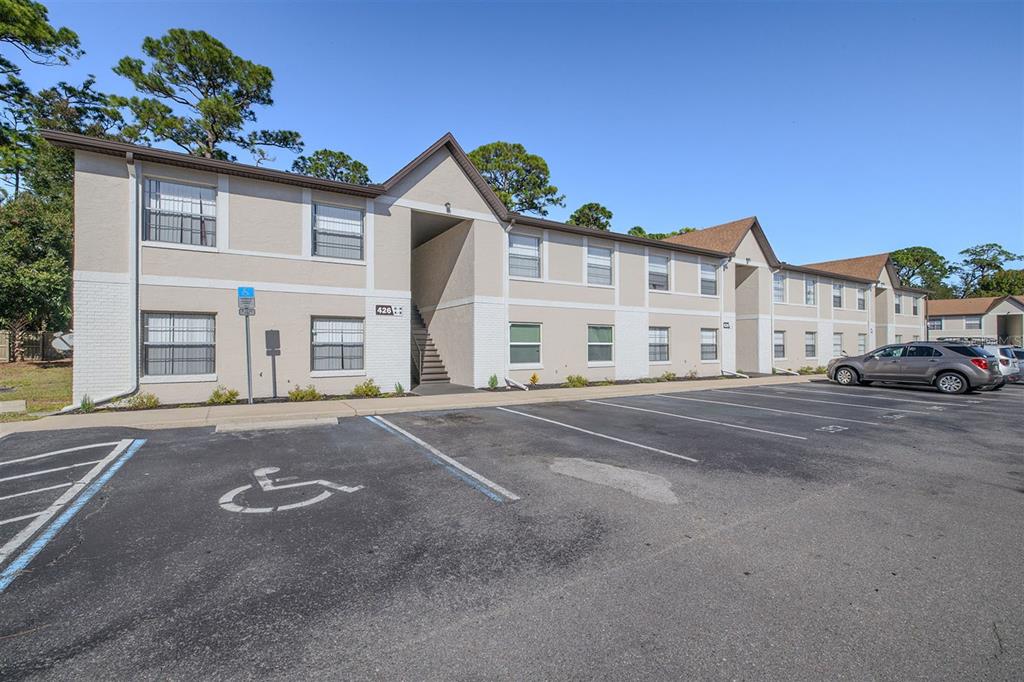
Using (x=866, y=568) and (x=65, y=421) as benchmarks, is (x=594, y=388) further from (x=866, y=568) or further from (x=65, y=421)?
(x=65, y=421)

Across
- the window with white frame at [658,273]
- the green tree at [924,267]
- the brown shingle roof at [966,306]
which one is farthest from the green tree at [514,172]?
the green tree at [924,267]

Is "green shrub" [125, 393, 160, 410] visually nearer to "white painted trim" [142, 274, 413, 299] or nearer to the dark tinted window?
"white painted trim" [142, 274, 413, 299]

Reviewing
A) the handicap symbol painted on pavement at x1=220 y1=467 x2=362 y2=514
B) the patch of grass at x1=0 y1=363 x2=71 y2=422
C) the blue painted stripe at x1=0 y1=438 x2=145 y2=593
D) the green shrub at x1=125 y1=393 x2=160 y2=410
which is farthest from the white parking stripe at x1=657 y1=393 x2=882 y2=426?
the patch of grass at x1=0 y1=363 x2=71 y2=422

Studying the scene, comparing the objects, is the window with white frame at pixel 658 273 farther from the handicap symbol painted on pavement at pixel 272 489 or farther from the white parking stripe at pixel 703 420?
the handicap symbol painted on pavement at pixel 272 489

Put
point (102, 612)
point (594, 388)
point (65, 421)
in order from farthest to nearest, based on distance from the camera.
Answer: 1. point (594, 388)
2. point (65, 421)
3. point (102, 612)

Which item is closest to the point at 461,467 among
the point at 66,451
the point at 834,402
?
the point at 66,451

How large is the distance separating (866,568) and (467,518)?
3.38 meters

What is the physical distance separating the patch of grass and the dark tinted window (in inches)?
1073

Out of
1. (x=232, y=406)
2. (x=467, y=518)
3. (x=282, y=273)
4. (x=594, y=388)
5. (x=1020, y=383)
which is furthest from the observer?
(x=1020, y=383)

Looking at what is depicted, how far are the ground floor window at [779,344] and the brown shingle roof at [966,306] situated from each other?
141ft

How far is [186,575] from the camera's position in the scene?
3.40 m

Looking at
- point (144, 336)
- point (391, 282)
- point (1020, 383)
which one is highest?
point (391, 282)

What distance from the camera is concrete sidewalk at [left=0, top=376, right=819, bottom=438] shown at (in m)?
9.13

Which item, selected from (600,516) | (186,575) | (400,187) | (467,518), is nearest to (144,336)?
(400,187)
